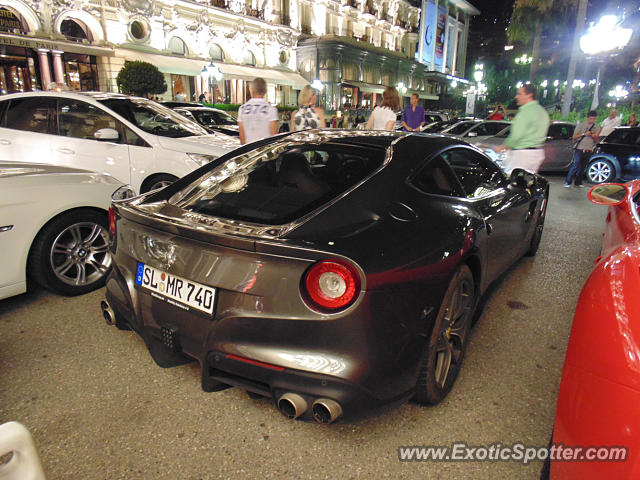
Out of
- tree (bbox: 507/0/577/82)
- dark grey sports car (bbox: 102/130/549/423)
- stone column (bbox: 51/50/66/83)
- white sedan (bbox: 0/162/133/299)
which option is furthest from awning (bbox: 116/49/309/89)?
dark grey sports car (bbox: 102/130/549/423)

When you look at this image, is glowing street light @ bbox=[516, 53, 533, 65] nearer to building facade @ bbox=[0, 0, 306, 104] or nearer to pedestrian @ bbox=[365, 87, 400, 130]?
building facade @ bbox=[0, 0, 306, 104]

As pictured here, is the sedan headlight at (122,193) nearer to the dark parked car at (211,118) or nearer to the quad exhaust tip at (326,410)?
the quad exhaust tip at (326,410)

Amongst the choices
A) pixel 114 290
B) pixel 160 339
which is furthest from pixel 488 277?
pixel 114 290

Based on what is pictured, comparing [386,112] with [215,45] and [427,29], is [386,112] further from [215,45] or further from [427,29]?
[427,29]

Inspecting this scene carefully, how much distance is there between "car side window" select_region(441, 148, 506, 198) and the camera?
10.0 ft

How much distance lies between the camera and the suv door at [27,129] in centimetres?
530

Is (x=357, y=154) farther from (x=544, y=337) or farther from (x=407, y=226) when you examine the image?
(x=544, y=337)

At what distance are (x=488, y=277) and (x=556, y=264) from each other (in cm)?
219

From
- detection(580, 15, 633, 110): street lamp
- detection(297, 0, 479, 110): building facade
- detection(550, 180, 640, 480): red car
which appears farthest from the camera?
detection(297, 0, 479, 110): building facade

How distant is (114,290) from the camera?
2.32 meters

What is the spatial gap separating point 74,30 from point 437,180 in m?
25.0

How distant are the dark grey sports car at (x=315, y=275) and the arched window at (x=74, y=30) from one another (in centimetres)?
2343

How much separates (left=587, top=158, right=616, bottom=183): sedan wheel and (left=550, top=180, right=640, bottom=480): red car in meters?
10.2

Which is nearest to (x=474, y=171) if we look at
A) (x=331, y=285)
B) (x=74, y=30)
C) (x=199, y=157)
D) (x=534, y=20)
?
(x=331, y=285)
